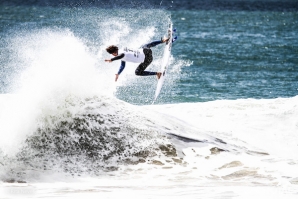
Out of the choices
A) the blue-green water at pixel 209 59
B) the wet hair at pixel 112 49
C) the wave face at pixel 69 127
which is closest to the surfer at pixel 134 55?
the wet hair at pixel 112 49

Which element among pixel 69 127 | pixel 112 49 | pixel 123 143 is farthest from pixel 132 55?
pixel 69 127

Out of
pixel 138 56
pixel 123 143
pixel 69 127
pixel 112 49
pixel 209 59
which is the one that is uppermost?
pixel 112 49

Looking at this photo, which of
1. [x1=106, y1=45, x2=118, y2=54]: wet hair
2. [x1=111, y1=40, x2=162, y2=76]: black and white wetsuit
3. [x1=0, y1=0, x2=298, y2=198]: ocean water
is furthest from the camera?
[x1=111, y1=40, x2=162, y2=76]: black and white wetsuit

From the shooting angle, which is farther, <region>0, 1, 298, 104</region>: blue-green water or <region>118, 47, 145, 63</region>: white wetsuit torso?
<region>0, 1, 298, 104</region>: blue-green water

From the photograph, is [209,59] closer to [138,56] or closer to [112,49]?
[138,56]

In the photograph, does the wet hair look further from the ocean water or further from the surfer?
the ocean water

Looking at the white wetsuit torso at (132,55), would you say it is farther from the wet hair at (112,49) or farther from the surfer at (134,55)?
the wet hair at (112,49)

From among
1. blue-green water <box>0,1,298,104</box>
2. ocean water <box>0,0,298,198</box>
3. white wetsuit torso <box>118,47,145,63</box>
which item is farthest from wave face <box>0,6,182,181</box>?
blue-green water <box>0,1,298,104</box>

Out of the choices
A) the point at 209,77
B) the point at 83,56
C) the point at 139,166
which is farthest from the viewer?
the point at 209,77

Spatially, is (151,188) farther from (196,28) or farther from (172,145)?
(196,28)

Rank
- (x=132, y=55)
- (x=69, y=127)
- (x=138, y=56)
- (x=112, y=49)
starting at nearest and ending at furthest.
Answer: (x=69, y=127), (x=112, y=49), (x=132, y=55), (x=138, y=56)

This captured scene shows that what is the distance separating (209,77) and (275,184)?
2163cm

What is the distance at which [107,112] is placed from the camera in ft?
49.8

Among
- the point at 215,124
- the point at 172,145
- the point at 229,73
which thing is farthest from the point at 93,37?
the point at 172,145
